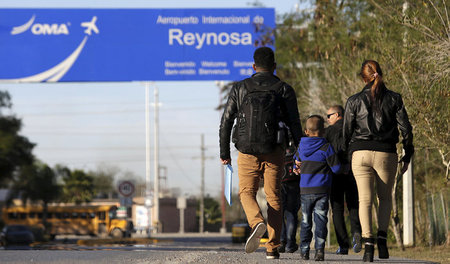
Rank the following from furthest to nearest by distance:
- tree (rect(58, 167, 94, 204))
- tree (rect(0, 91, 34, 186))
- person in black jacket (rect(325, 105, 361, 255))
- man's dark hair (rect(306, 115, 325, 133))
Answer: tree (rect(58, 167, 94, 204)) → tree (rect(0, 91, 34, 186)) → person in black jacket (rect(325, 105, 361, 255)) → man's dark hair (rect(306, 115, 325, 133))

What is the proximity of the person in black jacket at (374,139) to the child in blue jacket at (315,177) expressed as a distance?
61 centimetres

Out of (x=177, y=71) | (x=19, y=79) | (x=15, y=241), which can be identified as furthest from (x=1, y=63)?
(x=15, y=241)

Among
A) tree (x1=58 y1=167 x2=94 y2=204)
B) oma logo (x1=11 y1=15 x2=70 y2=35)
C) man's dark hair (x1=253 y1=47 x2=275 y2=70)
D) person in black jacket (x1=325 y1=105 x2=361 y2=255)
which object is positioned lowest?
person in black jacket (x1=325 y1=105 x2=361 y2=255)

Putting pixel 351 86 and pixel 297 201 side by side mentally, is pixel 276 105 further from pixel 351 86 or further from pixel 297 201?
pixel 351 86

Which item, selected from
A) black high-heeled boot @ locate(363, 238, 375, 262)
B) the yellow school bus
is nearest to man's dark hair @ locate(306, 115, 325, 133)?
black high-heeled boot @ locate(363, 238, 375, 262)

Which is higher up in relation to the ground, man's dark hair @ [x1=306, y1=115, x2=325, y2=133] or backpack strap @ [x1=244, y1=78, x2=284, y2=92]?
backpack strap @ [x1=244, y1=78, x2=284, y2=92]

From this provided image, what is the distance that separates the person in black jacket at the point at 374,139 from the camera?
324 inches

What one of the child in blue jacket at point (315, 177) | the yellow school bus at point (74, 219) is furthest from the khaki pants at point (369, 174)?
→ the yellow school bus at point (74, 219)

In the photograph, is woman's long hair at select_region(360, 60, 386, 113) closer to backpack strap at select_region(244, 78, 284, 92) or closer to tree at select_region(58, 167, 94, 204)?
backpack strap at select_region(244, 78, 284, 92)

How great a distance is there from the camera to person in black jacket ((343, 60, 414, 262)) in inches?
324

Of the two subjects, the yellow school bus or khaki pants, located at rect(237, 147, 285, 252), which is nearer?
khaki pants, located at rect(237, 147, 285, 252)

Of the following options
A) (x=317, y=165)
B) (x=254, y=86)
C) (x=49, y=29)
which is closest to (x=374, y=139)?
(x=317, y=165)

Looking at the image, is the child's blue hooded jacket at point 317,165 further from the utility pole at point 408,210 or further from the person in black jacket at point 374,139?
the utility pole at point 408,210

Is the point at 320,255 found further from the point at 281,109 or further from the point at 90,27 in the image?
the point at 90,27
